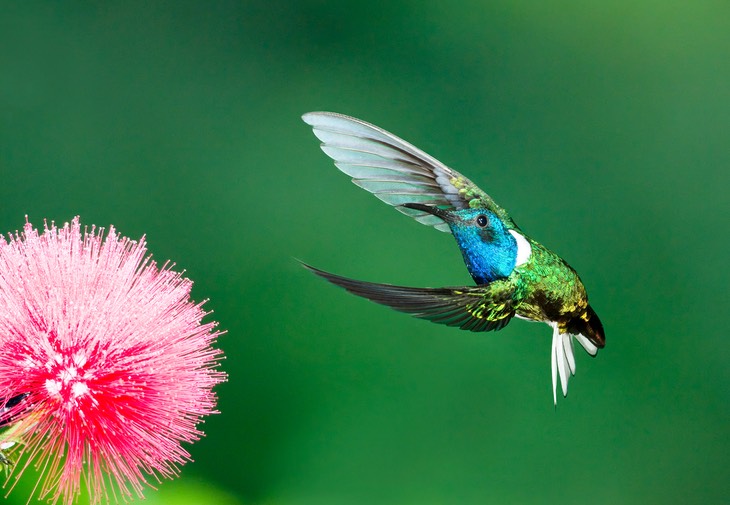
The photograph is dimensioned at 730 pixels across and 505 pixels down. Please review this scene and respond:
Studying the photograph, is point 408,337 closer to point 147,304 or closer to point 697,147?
point 697,147

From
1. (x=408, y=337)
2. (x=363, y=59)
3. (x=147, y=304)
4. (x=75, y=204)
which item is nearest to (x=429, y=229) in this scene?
(x=408, y=337)

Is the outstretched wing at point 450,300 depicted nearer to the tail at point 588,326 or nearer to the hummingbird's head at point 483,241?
the hummingbird's head at point 483,241

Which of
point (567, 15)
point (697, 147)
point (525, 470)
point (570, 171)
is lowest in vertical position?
point (525, 470)

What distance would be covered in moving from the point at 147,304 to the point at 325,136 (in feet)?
0.82

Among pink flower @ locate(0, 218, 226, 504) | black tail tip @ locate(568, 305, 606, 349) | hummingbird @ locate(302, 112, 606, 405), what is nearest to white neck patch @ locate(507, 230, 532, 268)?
hummingbird @ locate(302, 112, 606, 405)

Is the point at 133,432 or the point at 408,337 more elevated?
the point at 408,337

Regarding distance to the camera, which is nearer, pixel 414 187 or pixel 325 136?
pixel 325 136

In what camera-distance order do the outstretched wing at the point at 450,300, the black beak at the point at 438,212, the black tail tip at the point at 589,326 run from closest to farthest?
the outstretched wing at the point at 450,300
the black beak at the point at 438,212
the black tail tip at the point at 589,326

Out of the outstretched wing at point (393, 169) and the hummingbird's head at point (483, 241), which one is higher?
the outstretched wing at point (393, 169)

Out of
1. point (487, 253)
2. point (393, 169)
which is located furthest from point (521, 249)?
point (393, 169)

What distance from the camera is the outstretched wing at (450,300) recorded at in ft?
1.67

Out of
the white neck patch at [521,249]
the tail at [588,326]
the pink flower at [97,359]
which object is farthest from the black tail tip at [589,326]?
the pink flower at [97,359]

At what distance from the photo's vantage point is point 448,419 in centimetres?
138

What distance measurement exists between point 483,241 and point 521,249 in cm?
6
